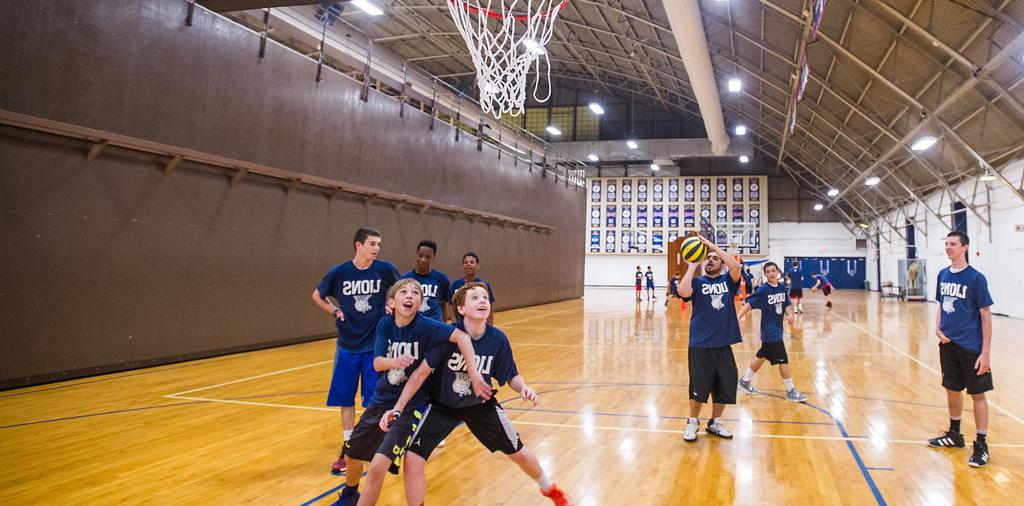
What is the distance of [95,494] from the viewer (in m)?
3.51

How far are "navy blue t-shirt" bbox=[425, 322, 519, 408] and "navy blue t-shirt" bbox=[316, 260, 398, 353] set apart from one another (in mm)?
1317

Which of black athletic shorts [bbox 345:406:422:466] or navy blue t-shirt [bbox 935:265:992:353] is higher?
navy blue t-shirt [bbox 935:265:992:353]

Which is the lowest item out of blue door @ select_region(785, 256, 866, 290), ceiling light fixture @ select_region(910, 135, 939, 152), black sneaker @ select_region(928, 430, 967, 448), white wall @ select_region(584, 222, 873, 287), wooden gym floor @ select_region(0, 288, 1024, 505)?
wooden gym floor @ select_region(0, 288, 1024, 505)

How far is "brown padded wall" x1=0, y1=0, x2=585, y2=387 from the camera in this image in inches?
264

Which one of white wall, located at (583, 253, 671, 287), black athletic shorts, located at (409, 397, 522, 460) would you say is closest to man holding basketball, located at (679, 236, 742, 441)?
black athletic shorts, located at (409, 397, 522, 460)

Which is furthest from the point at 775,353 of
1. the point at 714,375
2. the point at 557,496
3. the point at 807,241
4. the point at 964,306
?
the point at 807,241

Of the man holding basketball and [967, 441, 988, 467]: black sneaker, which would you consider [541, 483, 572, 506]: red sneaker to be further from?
→ [967, 441, 988, 467]: black sneaker

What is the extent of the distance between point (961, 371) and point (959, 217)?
22475 mm

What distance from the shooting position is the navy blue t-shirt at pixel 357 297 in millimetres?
4238

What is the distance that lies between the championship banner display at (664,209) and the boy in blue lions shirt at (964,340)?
32.1m

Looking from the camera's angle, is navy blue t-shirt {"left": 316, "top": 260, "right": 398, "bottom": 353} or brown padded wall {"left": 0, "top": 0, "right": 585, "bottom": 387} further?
brown padded wall {"left": 0, "top": 0, "right": 585, "bottom": 387}


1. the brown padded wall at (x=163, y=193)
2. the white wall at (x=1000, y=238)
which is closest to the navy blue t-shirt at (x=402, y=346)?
the brown padded wall at (x=163, y=193)

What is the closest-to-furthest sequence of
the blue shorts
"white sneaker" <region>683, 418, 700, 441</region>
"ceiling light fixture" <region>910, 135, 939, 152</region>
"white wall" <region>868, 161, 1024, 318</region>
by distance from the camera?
the blue shorts → "white sneaker" <region>683, 418, 700, 441</region> → "white wall" <region>868, 161, 1024, 318</region> → "ceiling light fixture" <region>910, 135, 939, 152</region>

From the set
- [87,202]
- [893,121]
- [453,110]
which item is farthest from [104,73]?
[893,121]
